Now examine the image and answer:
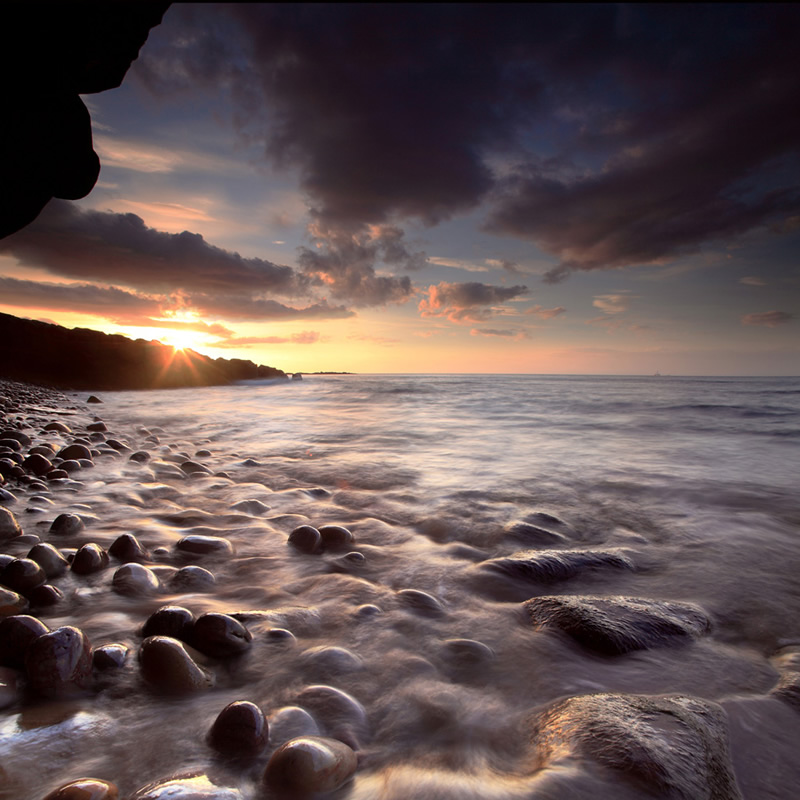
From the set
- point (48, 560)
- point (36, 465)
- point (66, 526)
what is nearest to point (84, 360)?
point (36, 465)

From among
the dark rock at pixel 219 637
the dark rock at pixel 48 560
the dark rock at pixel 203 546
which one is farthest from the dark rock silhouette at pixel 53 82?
the dark rock at pixel 219 637

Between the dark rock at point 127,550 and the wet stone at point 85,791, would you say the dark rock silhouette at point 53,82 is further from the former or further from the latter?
the wet stone at point 85,791

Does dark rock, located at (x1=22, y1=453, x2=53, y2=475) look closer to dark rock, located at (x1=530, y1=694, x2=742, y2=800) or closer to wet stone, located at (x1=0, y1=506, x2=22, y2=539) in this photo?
wet stone, located at (x1=0, y1=506, x2=22, y2=539)

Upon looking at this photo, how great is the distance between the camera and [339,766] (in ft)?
3.01

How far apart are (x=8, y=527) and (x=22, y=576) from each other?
2.40ft

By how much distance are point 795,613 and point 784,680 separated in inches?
27.1

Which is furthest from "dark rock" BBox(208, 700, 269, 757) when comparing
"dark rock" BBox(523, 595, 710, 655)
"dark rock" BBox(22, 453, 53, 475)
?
"dark rock" BBox(22, 453, 53, 475)

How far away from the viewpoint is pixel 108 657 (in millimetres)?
1210

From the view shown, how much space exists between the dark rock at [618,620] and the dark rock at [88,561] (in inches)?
75.1

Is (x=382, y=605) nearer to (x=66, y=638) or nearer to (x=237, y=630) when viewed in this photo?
(x=237, y=630)

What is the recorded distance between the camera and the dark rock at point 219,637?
1.35 metres

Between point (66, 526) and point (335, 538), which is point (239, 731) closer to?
point (335, 538)

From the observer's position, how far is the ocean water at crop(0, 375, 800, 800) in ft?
3.16

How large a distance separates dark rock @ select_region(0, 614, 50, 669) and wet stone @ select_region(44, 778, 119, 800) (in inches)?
19.9
